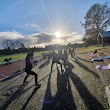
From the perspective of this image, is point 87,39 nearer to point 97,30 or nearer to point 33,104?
point 97,30

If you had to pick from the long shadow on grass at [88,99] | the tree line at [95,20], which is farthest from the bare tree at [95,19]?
the long shadow on grass at [88,99]

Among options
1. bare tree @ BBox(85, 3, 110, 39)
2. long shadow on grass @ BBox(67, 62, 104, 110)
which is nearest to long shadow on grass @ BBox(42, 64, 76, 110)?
long shadow on grass @ BBox(67, 62, 104, 110)

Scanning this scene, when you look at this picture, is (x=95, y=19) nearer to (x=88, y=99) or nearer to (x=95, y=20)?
(x=95, y=20)

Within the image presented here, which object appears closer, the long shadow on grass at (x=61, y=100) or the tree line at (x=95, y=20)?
the long shadow on grass at (x=61, y=100)

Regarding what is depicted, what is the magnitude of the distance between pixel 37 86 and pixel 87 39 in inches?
2239

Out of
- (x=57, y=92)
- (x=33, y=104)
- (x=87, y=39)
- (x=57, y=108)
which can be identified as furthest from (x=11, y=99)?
(x=87, y=39)

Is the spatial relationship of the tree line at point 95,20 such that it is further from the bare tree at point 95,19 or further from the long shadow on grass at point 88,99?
the long shadow on grass at point 88,99

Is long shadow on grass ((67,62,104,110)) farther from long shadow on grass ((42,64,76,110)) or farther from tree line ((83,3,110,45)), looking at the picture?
tree line ((83,3,110,45))

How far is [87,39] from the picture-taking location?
211 feet

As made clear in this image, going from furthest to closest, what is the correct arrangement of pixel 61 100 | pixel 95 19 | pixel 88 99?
pixel 95 19, pixel 61 100, pixel 88 99

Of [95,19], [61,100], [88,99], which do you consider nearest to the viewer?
[88,99]

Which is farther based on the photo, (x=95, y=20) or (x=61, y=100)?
(x=95, y=20)

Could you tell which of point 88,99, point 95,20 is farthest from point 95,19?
point 88,99

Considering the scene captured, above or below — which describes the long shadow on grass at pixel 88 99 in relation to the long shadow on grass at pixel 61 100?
above
